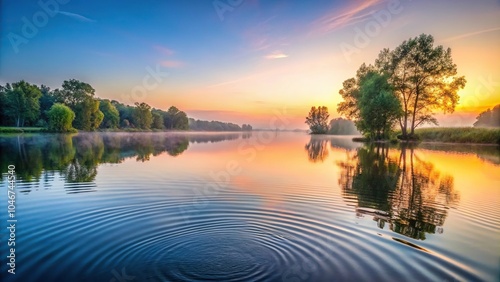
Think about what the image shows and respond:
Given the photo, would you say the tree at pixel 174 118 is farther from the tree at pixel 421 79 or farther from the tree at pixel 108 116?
the tree at pixel 421 79

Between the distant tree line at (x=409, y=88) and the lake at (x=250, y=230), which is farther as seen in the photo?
the distant tree line at (x=409, y=88)

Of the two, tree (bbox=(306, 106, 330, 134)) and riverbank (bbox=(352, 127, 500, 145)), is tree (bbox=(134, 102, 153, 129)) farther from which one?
riverbank (bbox=(352, 127, 500, 145))

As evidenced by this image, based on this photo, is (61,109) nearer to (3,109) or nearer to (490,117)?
(3,109)

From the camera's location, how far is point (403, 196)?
12555 millimetres

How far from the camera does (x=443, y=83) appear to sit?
5238cm

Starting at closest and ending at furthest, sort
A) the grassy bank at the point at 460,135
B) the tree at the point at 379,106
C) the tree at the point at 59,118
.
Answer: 1. the grassy bank at the point at 460,135
2. the tree at the point at 379,106
3. the tree at the point at 59,118

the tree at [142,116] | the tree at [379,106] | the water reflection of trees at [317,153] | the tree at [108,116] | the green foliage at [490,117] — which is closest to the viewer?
the water reflection of trees at [317,153]

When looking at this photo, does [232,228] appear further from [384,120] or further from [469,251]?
[384,120]

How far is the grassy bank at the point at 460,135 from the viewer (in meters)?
48.5

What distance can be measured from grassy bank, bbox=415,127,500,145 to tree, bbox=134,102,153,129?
127489 millimetres

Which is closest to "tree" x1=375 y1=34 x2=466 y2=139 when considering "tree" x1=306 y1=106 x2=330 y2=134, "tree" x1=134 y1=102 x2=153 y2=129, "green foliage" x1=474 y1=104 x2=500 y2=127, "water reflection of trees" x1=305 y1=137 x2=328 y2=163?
"water reflection of trees" x1=305 y1=137 x2=328 y2=163

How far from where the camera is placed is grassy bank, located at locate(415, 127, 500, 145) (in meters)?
48.5

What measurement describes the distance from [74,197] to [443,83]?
61508mm

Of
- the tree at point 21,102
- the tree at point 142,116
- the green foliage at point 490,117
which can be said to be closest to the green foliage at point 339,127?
the green foliage at point 490,117
